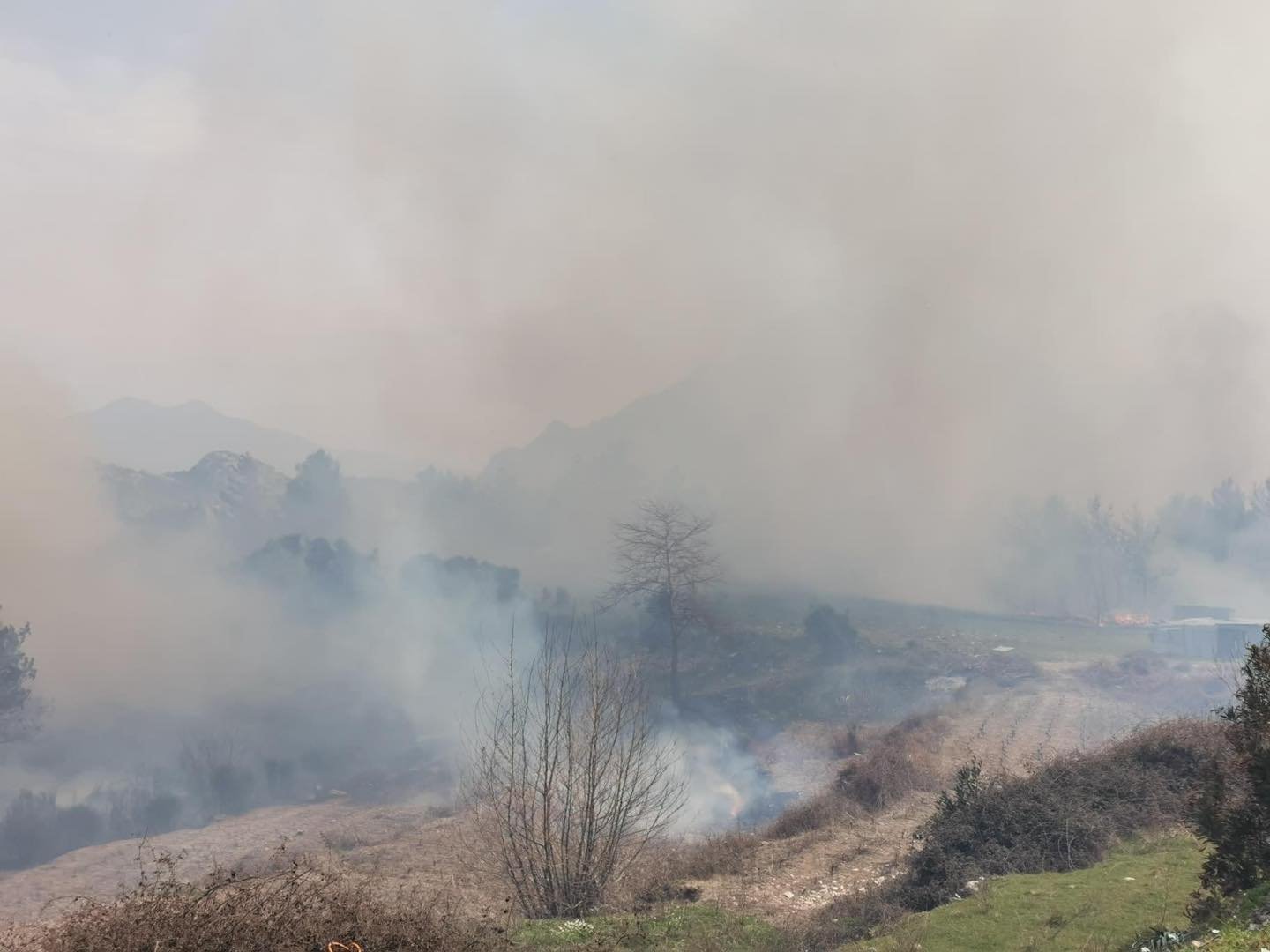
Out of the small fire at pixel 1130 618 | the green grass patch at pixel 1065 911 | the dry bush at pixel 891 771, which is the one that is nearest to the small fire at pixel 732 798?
the dry bush at pixel 891 771

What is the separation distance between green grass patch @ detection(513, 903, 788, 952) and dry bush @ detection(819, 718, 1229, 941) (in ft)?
3.57

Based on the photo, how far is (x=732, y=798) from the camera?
961 inches

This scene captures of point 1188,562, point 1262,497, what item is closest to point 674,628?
point 1188,562

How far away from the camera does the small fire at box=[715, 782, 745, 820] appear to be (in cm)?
2347

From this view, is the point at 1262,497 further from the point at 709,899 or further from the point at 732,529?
the point at 709,899

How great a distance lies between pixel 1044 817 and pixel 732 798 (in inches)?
Answer: 436

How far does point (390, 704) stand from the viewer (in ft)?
113

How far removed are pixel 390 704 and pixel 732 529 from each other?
25024 millimetres

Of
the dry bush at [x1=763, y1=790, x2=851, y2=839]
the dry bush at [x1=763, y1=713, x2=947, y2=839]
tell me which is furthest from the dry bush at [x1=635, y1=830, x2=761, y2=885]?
the dry bush at [x1=763, y1=713, x2=947, y2=839]

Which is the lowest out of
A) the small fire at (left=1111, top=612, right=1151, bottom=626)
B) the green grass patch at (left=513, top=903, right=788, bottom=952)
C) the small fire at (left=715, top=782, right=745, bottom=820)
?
the small fire at (left=715, top=782, right=745, bottom=820)

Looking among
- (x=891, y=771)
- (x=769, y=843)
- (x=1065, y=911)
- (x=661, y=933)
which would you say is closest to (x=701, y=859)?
(x=769, y=843)

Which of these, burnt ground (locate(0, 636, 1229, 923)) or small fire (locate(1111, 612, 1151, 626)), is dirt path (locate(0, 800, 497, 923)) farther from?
small fire (locate(1111, 612, 1151, 626))

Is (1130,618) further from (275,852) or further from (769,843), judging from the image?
(275,852)

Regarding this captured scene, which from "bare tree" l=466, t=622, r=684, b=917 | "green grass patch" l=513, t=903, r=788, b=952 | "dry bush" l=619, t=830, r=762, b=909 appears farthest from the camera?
"dry bush" l=619, t=830, r=762, b=909
